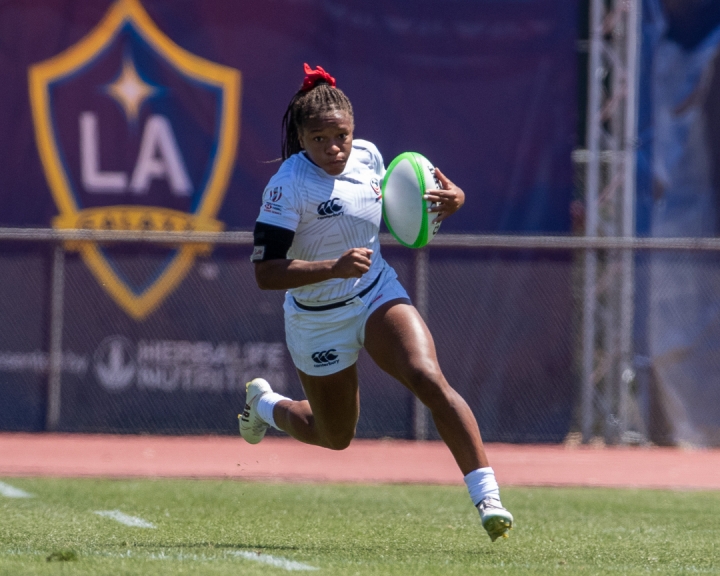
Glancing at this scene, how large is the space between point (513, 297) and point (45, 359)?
559 cm

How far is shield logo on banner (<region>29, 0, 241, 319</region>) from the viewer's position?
547 inches

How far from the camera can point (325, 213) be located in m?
5.80

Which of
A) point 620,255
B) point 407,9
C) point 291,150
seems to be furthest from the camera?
point 407,9

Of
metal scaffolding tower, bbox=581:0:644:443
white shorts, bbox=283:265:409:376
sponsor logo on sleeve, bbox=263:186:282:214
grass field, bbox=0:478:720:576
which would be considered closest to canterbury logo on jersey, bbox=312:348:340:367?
white shorts, bbox=283:265:409:376

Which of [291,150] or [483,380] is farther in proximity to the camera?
[483,380]

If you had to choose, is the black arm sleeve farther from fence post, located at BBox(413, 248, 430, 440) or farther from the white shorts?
fence post, located at BBox(413, 248, 430, 440)

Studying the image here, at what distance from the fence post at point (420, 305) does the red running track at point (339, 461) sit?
0.20 metres

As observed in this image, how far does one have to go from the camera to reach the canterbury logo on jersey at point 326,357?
5.99 m

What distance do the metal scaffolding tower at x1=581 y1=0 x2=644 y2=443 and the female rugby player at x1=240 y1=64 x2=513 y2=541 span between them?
7244mm

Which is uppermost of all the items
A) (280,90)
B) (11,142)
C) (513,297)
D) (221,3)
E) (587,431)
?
(221,3)

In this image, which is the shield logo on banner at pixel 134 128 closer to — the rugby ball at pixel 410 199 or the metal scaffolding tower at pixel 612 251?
the metal scaffolding tower at pixel 612 251

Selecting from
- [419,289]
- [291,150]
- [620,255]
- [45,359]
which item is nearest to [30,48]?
[45,359]

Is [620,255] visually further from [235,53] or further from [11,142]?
[11,142]

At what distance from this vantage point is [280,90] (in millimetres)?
13961
